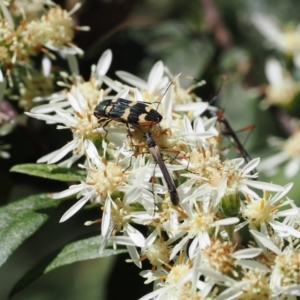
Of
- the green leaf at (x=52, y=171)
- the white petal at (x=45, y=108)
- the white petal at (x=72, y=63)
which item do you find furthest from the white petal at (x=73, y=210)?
the white petal at (x=72, y=63)

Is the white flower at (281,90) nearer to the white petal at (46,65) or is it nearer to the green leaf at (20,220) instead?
the white petal at (46,65)

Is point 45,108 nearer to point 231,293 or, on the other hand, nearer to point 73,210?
point 73,210

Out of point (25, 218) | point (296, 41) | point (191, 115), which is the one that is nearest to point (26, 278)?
point (25, 218)

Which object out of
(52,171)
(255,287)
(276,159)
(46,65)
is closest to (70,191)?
(52,171)

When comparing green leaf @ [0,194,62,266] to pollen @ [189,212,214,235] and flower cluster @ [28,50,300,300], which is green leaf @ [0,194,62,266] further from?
pollen @ [189,212,214,235]

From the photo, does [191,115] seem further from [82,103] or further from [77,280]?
[77,280]

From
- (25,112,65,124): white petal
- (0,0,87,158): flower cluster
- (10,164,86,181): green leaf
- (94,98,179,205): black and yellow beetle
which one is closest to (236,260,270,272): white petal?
(94,98,179,205): black and yellow beetle
